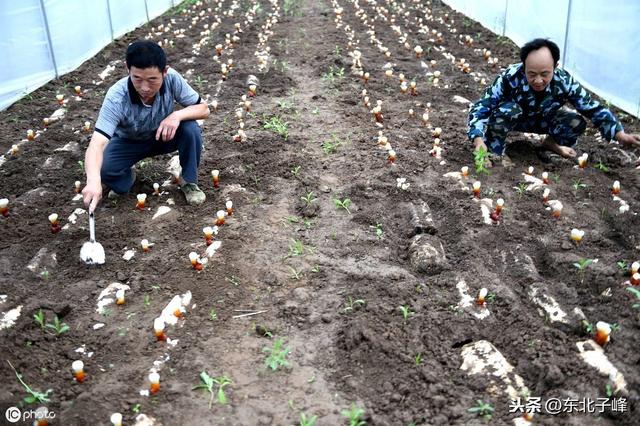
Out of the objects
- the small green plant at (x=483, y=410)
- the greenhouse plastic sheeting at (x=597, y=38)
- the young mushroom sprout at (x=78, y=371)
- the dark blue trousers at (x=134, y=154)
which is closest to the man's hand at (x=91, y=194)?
the dark blue trousers at (x=134, y=154)

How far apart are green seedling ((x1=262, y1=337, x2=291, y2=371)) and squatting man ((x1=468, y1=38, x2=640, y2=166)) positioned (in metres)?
2.64

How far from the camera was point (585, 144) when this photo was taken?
5.05 m

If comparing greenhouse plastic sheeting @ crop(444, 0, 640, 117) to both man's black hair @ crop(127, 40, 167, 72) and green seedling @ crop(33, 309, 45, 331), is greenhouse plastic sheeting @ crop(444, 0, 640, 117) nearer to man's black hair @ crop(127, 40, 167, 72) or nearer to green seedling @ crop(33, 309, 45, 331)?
man's black hair @ crop(127, 40, 167, 72)

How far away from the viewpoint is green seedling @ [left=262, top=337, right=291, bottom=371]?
2.67 metres

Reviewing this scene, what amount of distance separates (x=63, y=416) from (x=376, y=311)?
1591 millimetres

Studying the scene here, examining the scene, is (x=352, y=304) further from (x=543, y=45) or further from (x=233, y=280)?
(x=543, y=45)

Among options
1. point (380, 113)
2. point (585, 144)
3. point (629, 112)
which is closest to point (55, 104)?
point (380, 113)

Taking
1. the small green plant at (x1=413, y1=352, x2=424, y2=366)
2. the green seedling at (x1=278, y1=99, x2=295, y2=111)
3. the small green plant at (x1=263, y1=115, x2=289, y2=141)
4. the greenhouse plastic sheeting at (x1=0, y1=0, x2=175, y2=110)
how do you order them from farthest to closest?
1. the greenhouse plastic sheeting at (x1=0, y1=0, x2=175, y2=110)
2. the green seedling at (x1=278, y1=99, x2=295, y2=111)
3. the small green plant at (x1=263, y1=115, x2=289, y2=141)
4. the small green plant at (x1=413, y1=352, x2=424, y2=366)

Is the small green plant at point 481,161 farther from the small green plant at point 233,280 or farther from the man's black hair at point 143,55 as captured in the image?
the man's black hair at point 143,55

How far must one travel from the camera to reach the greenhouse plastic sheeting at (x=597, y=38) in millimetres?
5746

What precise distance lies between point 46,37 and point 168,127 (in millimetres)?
4229

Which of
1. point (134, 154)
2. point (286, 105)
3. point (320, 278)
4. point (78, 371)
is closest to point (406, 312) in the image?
point (320, 278)

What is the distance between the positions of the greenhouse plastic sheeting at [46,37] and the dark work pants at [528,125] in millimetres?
5278

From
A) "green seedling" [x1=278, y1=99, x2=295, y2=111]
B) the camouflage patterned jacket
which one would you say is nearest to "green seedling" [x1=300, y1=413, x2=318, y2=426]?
the camouflage patterned jacket
